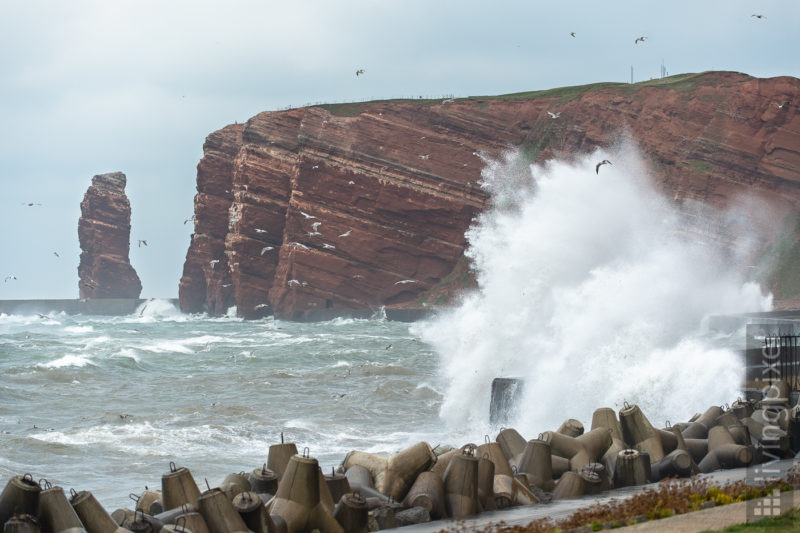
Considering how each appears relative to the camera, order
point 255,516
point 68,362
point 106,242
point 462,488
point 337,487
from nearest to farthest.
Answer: point 255,516 < point 462,488 < point 337,487 < point 68,362 < point 106,242

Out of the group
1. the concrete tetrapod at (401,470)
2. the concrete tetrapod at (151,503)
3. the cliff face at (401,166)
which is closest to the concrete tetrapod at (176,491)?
the concrete tetrapod at (151,503)

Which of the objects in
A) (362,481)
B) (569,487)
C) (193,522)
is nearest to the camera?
(193,522)

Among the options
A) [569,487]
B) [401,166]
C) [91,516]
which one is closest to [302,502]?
[91,516]

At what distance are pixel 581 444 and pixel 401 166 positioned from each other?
2347 inches

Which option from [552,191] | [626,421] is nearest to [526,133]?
Answer: [552,191]

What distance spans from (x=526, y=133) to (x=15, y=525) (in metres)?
67.2

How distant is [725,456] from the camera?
8.93m

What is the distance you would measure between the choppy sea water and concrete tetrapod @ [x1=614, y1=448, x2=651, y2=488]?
4.09 metres

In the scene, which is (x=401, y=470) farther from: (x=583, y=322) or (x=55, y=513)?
(x=583, y=322)

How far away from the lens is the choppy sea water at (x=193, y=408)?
41.8 feet

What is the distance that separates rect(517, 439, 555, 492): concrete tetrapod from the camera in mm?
8586

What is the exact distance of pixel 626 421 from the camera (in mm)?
9773

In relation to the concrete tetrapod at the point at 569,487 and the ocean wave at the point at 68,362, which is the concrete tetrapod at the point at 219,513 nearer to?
the concrete tetrapod at the point at 569,487

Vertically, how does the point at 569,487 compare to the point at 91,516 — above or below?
above
